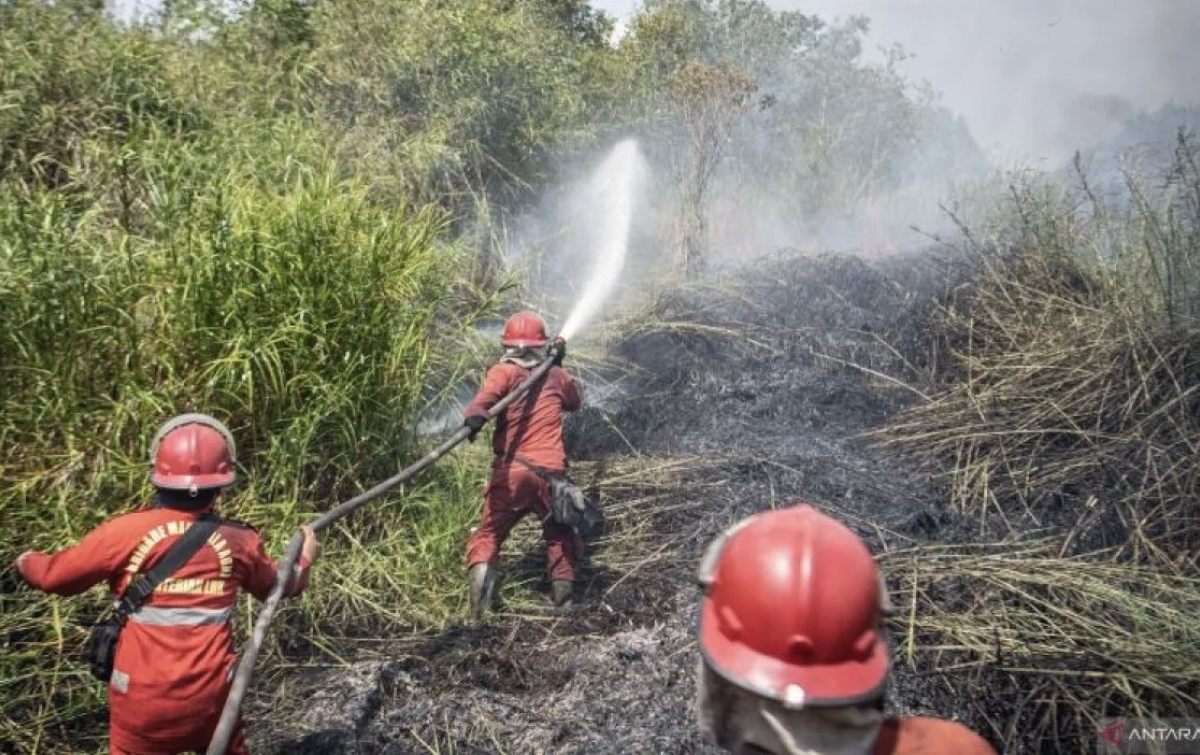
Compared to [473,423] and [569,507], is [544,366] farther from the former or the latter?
[569,507]

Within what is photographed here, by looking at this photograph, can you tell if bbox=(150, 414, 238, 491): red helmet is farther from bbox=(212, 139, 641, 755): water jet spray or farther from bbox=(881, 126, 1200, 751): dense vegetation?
bbox=(881, 126, 1200, 751): dense vegetation

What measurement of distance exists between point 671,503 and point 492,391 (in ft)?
4.66

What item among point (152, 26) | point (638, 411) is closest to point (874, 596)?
point (638, 411)

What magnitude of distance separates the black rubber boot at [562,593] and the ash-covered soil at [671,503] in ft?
0.35

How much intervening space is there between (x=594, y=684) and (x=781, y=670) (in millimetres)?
2507

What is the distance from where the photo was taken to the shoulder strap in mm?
2605

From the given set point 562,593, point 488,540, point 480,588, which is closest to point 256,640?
point 480,588

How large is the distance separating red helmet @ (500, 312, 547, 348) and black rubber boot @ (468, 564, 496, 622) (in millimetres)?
1318

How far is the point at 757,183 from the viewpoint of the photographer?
17.4 metres

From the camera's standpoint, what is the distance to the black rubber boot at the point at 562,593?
461 cm

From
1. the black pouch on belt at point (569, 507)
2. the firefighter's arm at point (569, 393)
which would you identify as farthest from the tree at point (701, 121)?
the black pouch on belt at point (569, 507)

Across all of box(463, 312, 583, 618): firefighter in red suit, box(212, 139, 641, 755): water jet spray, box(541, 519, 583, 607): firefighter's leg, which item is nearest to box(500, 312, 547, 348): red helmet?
box(463, 312, 583, 618): firefighter in red suit

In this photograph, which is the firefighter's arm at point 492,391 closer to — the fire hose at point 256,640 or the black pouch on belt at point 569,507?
the black pouch on belt at point 569,507

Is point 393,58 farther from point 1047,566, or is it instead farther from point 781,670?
point 781,670
